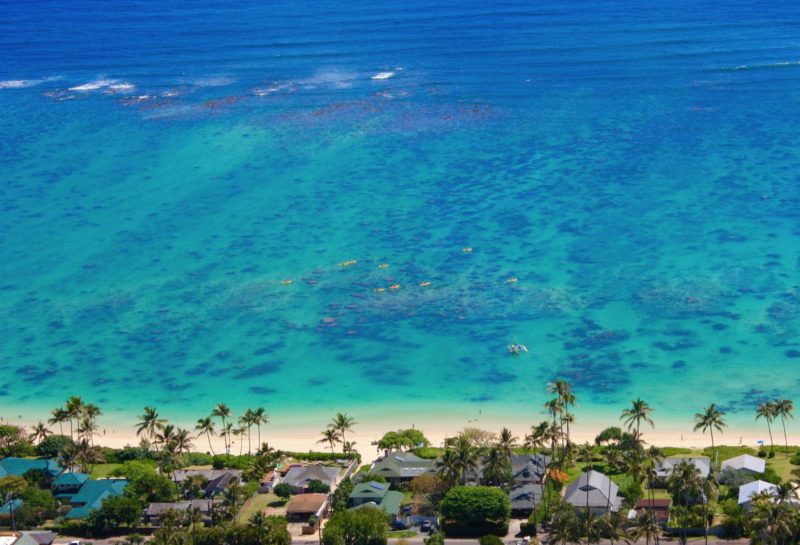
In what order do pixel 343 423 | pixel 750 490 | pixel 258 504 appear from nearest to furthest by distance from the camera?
pixel 750 490, pixel 258 504, pixel 343 423

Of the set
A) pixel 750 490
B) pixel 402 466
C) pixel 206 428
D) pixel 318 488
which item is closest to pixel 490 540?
pixel 402 466

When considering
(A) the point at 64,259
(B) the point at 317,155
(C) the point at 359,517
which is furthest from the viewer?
(B) the point at 317,155

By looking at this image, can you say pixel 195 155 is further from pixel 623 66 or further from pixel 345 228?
pixel 623 66

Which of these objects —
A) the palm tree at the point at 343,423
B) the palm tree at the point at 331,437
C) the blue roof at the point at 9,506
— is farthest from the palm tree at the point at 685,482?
the blue roof at the point at 9,506

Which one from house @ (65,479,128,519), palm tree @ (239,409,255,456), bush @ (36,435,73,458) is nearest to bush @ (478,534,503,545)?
palm tree @ (239,409,255,456)

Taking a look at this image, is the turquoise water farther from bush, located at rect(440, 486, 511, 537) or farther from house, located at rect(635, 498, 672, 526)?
bush, located at rect(440, 486, 511, 537)

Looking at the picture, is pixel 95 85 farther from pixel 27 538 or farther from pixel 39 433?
pixel 27 538

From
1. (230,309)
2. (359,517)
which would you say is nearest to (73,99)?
(230,309)
